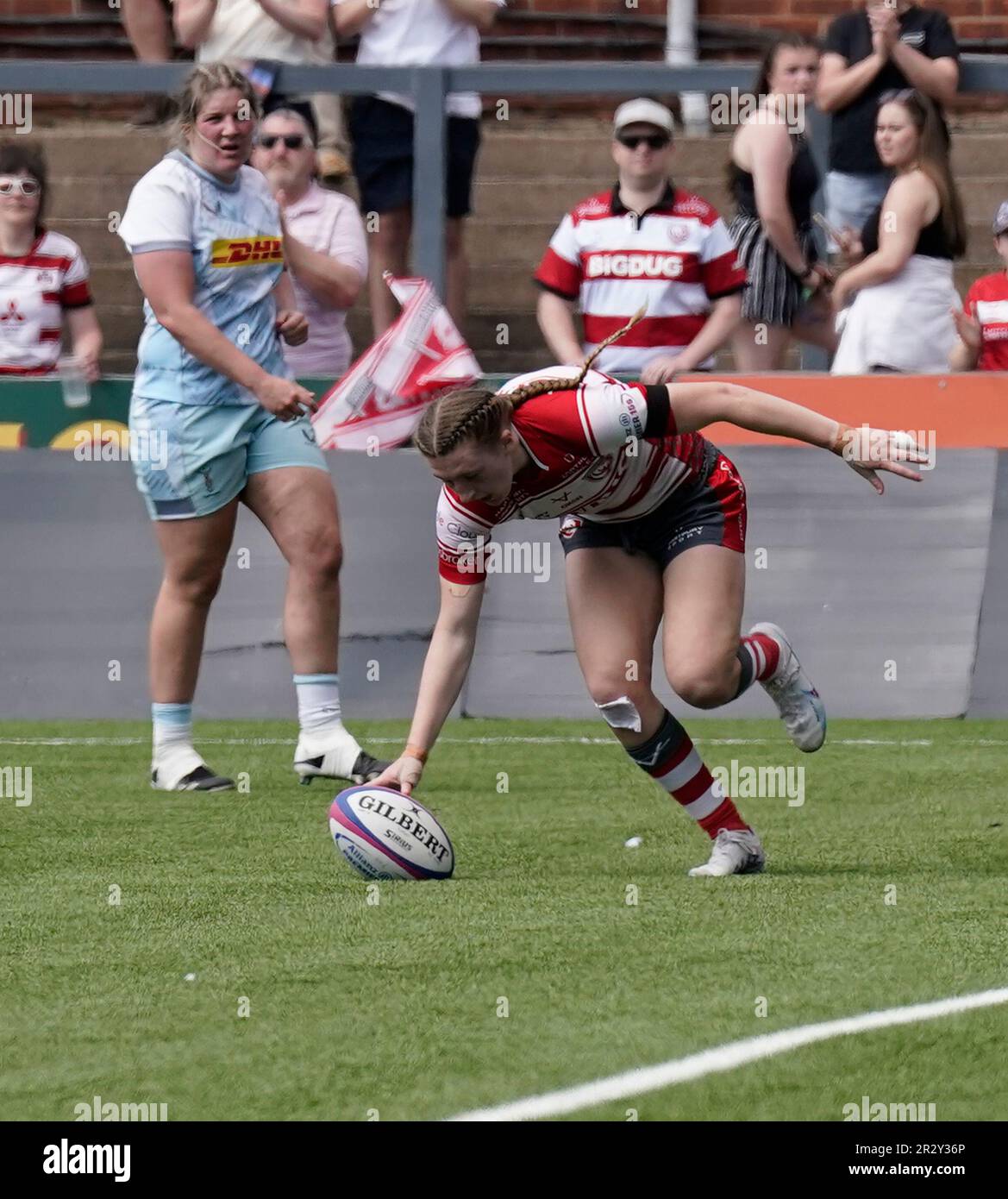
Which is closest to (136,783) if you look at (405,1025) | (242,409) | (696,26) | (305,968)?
(242,409)

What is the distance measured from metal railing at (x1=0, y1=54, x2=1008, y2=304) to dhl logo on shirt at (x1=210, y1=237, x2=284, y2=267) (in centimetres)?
242

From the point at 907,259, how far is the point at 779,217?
2.04 feet

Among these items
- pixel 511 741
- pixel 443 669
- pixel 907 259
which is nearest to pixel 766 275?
pixel 907 259

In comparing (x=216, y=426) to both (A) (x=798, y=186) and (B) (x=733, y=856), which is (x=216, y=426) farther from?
(A) (x=798, y=186)

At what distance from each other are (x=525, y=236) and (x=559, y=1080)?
964cm

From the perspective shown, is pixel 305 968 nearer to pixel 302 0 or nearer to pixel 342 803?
pixel 342 803

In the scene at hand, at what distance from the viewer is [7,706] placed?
446 inches

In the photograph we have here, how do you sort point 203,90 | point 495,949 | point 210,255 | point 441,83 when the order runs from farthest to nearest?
point 441,83, point 210,255, point 203,90, point 495,949

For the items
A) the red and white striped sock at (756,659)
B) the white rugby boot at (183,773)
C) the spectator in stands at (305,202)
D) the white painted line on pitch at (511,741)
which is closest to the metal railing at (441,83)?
the spectator in stands at (305,202)

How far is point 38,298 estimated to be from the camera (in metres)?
11.5

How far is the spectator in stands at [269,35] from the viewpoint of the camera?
1202 cm

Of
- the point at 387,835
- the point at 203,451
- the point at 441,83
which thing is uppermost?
the point at 441,83

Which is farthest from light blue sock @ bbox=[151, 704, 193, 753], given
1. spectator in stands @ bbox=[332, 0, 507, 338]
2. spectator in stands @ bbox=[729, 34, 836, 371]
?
spectator in stands @ bbox=[729, 34, 836, 371]

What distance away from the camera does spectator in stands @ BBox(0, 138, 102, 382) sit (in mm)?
11367
